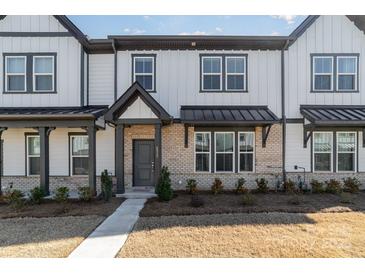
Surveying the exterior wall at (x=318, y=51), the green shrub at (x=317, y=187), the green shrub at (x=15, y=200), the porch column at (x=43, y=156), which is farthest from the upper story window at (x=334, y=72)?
the green shrub at (x=15, y=200)

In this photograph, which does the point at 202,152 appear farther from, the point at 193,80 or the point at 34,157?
the point at 34,157

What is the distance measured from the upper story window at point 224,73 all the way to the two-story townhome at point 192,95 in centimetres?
5

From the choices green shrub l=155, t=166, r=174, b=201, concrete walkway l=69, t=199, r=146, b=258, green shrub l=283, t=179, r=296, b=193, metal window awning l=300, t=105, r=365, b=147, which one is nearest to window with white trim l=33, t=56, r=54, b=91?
green shrub l=155, t=166, r=174, b=201

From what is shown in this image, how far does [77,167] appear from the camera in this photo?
38.1ft

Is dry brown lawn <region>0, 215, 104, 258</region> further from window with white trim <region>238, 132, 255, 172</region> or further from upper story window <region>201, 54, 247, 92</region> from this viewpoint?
upper story window <region>201, 54, 247, 92</region>

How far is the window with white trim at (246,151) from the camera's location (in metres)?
11.6

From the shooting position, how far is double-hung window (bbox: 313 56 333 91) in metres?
11.6

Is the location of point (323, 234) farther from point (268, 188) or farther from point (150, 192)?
point (150, 192)

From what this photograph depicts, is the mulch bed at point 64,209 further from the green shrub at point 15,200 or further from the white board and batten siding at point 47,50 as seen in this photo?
the white board and batten siding at point 47,50

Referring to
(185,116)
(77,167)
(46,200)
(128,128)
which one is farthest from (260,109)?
(46,200)

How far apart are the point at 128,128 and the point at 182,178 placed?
3.46 m

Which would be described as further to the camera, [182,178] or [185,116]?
[182,178]
